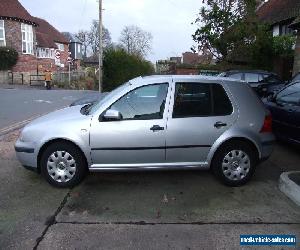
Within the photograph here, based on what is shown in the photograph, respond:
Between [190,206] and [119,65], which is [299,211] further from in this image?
[119,65]

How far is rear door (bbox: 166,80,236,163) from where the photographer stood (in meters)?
5.26

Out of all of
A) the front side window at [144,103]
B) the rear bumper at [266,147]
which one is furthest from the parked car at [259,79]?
the front side window at [144,103]

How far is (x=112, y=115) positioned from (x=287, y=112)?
366 centimetres

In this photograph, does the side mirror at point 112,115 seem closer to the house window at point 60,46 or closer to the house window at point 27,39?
the house window at point 27,39

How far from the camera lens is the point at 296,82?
753cm

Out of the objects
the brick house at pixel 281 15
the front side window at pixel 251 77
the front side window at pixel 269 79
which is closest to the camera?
the front side window at pixel 269 79

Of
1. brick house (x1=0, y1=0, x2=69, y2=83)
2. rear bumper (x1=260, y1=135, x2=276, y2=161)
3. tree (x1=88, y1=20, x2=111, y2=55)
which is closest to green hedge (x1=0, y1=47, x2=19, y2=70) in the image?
brick house (x1=0, y1=0, x2=69, y2=83)

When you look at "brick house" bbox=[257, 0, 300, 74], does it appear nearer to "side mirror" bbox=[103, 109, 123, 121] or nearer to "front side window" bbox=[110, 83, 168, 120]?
"front side window" bbox=[110, 83, 168, 120]

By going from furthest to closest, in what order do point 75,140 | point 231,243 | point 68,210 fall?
point 75,140
point 68,210
point 231,243

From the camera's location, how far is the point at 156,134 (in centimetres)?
521

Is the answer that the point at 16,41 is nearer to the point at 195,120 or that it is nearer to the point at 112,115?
the point at 112,115

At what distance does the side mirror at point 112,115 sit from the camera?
16.9ft

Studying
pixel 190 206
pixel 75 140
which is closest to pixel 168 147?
pixel 190 206

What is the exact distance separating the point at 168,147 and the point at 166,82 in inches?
36.0
